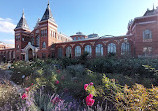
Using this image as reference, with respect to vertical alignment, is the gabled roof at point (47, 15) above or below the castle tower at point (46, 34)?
above

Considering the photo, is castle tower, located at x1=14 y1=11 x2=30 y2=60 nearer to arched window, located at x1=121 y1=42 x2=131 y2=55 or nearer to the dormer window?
arched window, located at x1=121 y1=42 x2=131 y2=55

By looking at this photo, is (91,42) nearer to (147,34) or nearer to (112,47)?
(112,47)

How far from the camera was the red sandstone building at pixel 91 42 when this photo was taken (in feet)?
53.0

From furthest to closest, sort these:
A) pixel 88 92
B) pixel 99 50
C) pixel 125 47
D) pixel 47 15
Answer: pixel 47 15
pixel 99 50
pixel 125 47
pixel 88 92

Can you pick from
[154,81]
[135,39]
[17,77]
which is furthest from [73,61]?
[135,39]

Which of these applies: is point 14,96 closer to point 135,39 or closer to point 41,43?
point 135,39

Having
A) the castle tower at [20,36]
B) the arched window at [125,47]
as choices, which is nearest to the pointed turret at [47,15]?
Answer: the castle tower at [20,36]

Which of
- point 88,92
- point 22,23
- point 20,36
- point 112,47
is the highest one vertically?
point 22,23

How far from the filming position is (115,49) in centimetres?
1967

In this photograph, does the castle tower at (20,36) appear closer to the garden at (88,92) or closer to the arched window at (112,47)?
the garden at (88,92)

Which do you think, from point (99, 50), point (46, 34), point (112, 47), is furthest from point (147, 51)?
point (46, 34)

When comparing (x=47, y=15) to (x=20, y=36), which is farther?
(x=20, y=36)

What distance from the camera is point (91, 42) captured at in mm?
21656

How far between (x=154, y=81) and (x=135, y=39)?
51.9 ft
